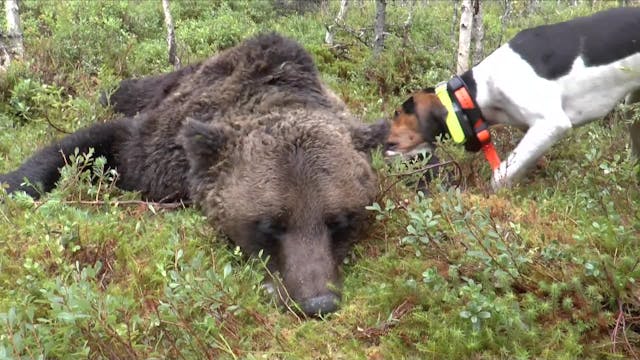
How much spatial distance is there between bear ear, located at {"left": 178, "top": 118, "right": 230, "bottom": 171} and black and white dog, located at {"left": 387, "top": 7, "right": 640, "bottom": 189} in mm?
2044

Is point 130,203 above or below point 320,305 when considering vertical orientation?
below

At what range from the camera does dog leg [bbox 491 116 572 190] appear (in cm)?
527

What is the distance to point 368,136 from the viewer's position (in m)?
4.52

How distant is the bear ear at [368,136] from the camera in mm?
4508

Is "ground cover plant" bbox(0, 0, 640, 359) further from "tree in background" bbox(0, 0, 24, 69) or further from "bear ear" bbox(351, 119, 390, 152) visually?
"tree in background" bbox(0, 0, 24, 69)

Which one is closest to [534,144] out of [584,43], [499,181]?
[499,181]

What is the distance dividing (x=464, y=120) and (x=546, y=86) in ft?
2.45

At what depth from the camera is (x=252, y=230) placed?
12.6 feet

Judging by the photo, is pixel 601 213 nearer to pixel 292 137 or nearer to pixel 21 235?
pixel 292 137

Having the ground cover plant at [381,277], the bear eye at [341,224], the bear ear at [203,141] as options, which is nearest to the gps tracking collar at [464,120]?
the ground cover plant at [381,277]

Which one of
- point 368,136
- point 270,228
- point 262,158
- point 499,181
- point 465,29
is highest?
point 262,158

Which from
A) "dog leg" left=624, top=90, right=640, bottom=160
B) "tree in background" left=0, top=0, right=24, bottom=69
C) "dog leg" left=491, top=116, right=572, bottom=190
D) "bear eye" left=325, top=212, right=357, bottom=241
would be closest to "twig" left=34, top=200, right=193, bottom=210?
"bear eye" left=325, top=212, right=357, bottom=241

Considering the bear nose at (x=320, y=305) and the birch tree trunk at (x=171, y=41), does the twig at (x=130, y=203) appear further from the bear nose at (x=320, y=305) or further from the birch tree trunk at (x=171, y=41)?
the birch tree trunk at (x=171, y=41)

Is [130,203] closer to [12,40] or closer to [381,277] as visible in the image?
[381,277]
